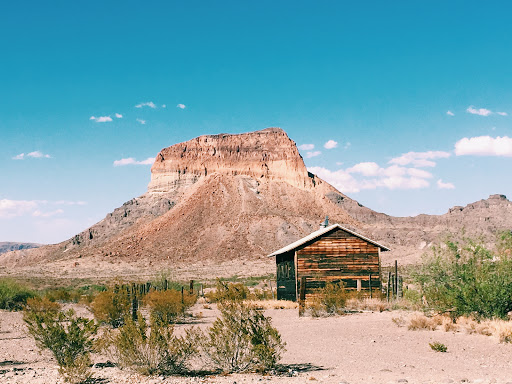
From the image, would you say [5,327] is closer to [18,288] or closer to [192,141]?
[18,288]

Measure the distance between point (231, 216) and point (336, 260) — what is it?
220 feet

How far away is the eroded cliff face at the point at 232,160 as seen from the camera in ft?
354

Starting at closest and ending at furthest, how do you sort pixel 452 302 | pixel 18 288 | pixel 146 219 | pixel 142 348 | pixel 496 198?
1. pixel 142 348
2. pixel 452 302
3. pixel 18 288
4. pixel 146 219
5. pixel 496 198

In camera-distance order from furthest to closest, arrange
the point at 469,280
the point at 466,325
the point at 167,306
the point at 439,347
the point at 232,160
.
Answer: the point at 232,160, the point at 167,306, the point at 469,280, the point at 466,325, the point at 439,347

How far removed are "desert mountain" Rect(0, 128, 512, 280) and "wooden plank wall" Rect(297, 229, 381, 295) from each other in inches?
1597

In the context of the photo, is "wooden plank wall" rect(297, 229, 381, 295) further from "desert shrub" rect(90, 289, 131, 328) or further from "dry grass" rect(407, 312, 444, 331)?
"dry grass" rect(407, 312, 444, 331)

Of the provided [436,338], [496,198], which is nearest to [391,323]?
[436,338]

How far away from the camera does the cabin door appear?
26469 mm

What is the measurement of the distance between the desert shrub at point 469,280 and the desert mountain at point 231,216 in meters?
51.2

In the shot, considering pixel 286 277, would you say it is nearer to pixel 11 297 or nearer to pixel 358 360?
pixel 11 297

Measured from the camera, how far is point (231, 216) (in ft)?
302

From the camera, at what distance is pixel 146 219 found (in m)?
101

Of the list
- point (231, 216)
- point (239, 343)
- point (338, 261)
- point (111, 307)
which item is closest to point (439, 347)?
point (239, 343)

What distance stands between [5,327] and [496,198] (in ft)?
357
